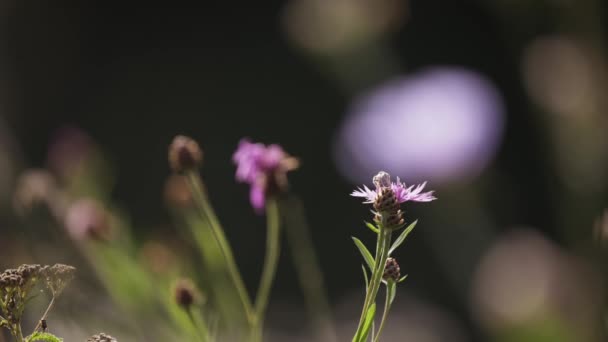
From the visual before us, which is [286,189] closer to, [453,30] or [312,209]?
[312,209]

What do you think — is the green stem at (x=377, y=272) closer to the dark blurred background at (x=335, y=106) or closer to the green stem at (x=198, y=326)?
the green stem at (x=198, y=326)

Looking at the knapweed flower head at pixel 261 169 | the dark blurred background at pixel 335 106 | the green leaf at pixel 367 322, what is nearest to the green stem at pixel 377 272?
the green leaf at pixel 367 322

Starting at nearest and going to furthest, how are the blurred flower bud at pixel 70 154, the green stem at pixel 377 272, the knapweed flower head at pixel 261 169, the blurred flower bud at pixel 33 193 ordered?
the green stem at pixel 377 272 < the knapweed flower head at pixel 261 169 < the blurred flower bud at pixel 33 193 < the blurred flower bud at pixel 70 154

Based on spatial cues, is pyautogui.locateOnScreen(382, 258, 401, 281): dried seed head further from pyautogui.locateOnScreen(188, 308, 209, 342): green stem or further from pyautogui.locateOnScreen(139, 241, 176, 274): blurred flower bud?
pyautogui.locateOnScreen(139, 241, 176, 274): blurred flower bud

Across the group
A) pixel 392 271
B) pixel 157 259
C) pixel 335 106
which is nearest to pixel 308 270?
pixel 157 259

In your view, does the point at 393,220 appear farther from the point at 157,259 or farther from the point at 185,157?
the point at 157,259

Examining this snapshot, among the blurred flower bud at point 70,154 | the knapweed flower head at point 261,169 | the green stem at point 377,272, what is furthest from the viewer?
the blurred flower bud at point 70,154

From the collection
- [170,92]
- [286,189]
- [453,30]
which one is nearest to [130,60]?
[170,92]

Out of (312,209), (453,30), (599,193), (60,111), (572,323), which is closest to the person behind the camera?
(572,323)
